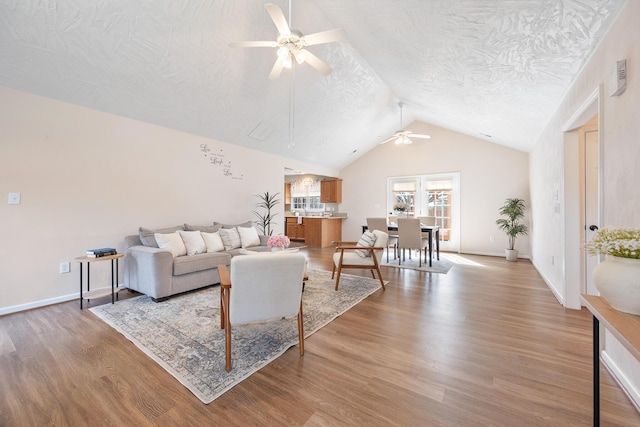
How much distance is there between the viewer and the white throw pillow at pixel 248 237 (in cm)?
437

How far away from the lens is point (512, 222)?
5.55 meters

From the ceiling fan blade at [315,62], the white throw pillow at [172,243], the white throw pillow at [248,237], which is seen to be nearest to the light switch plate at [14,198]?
the white throw pillow at [172,243]

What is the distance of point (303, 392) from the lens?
1.56 meters

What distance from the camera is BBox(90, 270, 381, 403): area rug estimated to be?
1724 millimetres

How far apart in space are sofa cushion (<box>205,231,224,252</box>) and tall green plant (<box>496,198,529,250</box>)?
228 inches

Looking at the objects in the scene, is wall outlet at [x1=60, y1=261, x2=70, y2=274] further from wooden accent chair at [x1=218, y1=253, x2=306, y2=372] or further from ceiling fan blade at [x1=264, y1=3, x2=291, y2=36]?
ceiling fan blade at [x1=264, y1=3, x2=291, y2=36]

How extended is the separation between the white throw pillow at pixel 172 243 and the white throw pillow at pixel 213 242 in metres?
0.38

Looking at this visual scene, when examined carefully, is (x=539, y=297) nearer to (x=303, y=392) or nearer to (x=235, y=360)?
(x=303, y=392)

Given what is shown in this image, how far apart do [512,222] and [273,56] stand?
5741mm

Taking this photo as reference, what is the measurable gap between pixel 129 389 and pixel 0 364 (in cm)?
112

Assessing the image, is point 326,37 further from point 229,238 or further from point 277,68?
point 229,238

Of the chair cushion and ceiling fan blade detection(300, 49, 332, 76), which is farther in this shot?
the chair cushion

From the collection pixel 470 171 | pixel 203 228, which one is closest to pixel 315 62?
pixel 203 228

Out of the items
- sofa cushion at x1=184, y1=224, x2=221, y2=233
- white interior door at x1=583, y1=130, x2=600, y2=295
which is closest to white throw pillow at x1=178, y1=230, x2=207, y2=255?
sofa cushion at x1=184, y1=224, x2=221, y2=233
